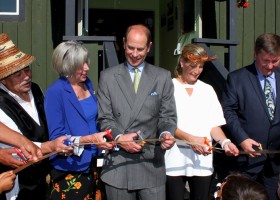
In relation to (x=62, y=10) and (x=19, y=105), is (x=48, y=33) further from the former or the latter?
(x=19, y=105)

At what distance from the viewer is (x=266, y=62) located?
3598 mm

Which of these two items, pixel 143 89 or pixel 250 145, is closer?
pixel 143 89

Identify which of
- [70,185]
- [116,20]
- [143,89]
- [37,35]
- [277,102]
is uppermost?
[116,20]

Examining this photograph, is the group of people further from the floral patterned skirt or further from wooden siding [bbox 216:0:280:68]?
wooden siding [bbox 216:0:280:68]

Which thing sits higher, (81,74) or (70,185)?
(81,74)

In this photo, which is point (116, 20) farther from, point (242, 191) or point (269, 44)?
point (242, 191)

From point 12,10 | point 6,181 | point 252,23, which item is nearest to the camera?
point 6,181

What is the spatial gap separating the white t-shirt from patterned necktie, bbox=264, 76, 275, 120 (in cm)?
40

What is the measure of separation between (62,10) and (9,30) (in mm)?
809

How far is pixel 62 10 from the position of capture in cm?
626

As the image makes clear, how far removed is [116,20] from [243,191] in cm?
705

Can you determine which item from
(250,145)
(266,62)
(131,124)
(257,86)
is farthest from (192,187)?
(266,62)

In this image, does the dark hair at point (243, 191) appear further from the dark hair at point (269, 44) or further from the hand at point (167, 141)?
the dark hair at point (269, 44)

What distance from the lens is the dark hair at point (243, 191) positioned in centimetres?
227
